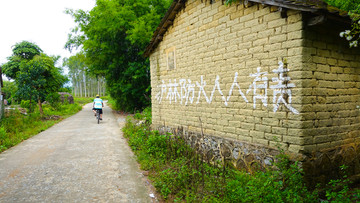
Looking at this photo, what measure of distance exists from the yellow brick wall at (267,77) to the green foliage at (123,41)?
10323 mm

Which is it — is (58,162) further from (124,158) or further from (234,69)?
(234,69)

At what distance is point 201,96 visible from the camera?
7.05m

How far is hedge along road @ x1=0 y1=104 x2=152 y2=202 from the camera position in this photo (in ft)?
15.2

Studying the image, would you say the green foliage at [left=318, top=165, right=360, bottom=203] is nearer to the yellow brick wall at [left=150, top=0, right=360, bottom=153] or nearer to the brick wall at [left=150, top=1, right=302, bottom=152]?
the yellow brick wall at [left=150, top=0, right=360, bottom=153]

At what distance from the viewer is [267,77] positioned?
16.4ft

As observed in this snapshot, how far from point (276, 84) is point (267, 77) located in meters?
0.27

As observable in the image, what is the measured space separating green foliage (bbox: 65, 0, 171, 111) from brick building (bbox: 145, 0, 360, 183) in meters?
10.7

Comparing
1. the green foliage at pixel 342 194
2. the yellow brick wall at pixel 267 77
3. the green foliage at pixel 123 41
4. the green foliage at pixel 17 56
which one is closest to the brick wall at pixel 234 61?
the yellow brick wall at pixel 267 77

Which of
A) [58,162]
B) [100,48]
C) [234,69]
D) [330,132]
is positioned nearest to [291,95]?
[330,132]

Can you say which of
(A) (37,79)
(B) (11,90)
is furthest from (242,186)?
(B) (11,90)

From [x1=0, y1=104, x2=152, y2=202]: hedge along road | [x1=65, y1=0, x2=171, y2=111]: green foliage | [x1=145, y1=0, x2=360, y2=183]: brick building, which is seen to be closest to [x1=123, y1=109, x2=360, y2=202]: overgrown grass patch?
[x1=145, y1=0, x2=360, y2=183]: brick building

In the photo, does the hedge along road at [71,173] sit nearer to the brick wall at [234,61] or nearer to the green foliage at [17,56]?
the brick wall at [234,61]

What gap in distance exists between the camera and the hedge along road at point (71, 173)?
4.64 meters

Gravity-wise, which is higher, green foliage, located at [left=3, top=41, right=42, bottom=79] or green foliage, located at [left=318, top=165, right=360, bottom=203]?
green foliage, located at [left=3, top=41, right=42, bottom=79]
